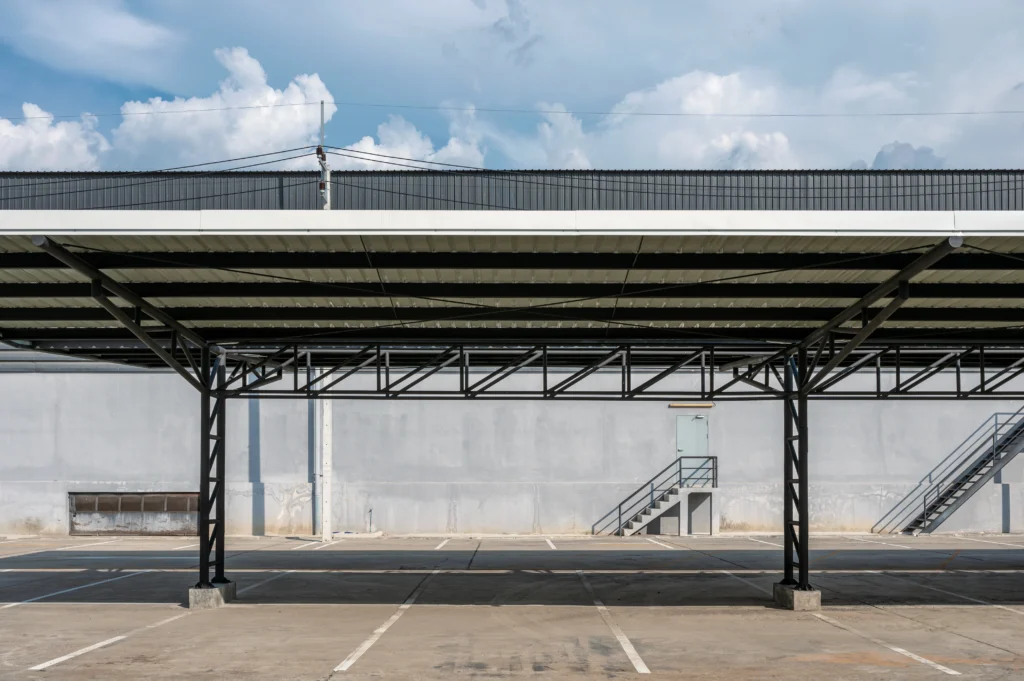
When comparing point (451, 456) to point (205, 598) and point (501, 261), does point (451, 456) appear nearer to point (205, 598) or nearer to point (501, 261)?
point (205, 598)

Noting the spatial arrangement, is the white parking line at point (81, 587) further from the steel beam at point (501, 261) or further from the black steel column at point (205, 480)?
the steel beam at point (501, 261)

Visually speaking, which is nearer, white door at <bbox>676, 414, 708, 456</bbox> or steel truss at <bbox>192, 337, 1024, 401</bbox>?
steel truss at <bbox>192, 337, 1024, 401</bbox>

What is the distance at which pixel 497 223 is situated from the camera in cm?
1195

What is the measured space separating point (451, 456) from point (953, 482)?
17398mm

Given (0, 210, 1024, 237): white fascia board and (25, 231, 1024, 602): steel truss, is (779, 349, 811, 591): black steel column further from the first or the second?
(0, 210, 1024, 237): white fascia board

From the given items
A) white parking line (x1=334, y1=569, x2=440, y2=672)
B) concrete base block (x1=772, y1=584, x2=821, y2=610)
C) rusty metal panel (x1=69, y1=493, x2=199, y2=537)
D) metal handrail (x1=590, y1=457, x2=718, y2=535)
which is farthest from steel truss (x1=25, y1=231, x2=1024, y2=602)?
rusty metal panel (x1=69, y1=493, x2=199, y2=537)

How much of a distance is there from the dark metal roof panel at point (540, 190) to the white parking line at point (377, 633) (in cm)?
1576

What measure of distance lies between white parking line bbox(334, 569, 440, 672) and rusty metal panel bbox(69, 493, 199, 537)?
16.2 metres

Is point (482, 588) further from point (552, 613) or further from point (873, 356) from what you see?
point (873, 356)

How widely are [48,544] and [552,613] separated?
68.1 feet

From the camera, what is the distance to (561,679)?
11.3 metres

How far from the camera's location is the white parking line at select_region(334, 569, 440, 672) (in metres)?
12.2

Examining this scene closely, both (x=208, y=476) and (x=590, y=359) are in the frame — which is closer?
(x=208, y=476)

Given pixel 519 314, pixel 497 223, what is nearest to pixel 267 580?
pixel 519 314
